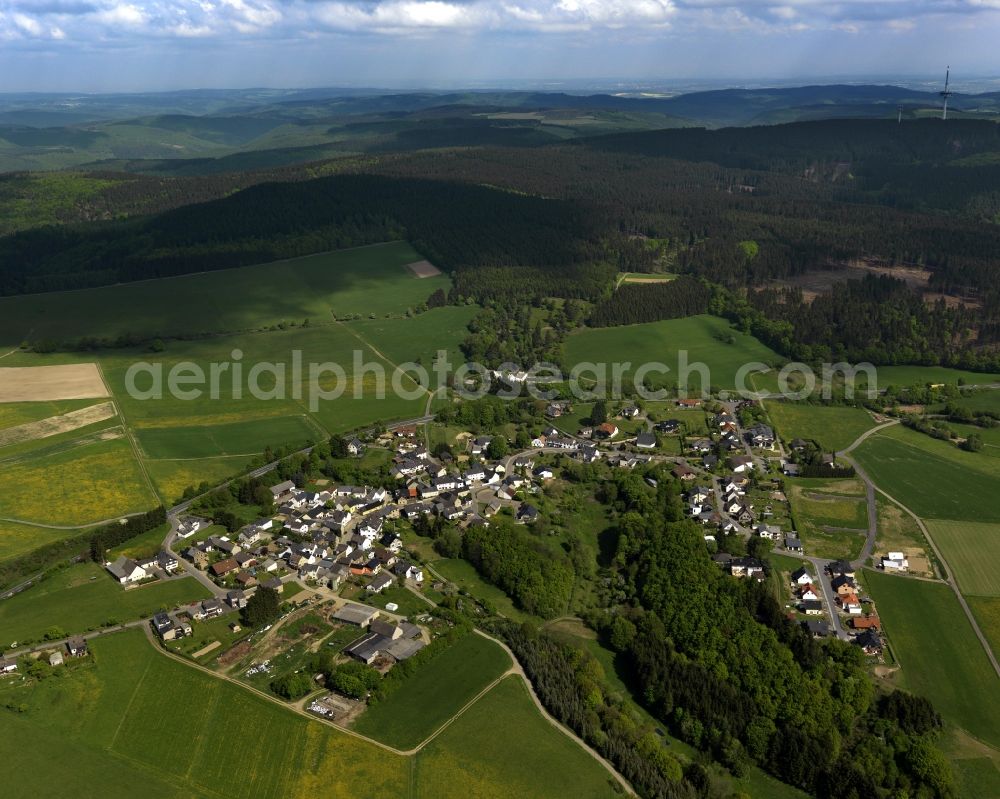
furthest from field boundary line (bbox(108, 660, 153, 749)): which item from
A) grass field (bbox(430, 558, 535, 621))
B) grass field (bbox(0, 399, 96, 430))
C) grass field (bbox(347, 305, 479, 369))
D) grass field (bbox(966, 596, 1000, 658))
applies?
grass field (bbox(347, 305, 479, 369))

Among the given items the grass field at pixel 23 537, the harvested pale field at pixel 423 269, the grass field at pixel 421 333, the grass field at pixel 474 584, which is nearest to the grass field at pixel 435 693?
the grass field at pixel 474 584

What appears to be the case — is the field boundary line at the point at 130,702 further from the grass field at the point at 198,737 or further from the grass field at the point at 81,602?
the grass field at the point at 81,602

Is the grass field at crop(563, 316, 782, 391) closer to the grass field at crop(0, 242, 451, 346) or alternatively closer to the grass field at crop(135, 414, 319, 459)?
the grass field at crop(0, 242, 451, 346)

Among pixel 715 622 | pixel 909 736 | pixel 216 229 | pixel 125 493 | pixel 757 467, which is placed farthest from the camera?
pixel 216 229

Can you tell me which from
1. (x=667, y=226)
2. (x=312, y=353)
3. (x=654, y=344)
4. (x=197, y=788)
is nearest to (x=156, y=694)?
(x=197, y=788)

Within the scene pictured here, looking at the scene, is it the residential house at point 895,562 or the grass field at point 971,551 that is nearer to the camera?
the grass field at point 971,551

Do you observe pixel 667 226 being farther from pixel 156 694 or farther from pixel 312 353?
pixel 156 694
